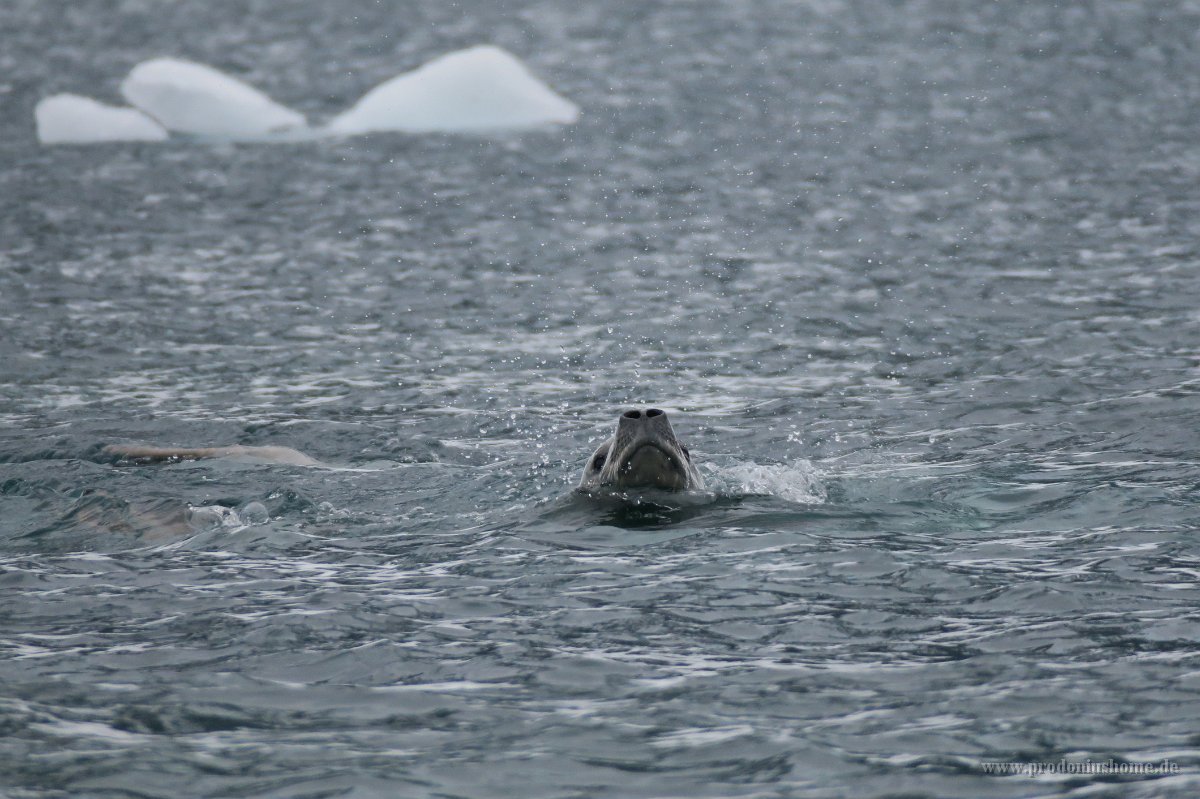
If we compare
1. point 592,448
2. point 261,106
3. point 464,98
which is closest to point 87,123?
point 261,106

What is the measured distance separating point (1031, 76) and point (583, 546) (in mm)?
27546

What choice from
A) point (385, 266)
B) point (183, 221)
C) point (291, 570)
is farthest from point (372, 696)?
point (183, 221)

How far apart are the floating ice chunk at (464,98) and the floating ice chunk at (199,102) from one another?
1.36 metres

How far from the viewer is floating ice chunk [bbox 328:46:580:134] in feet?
91.8

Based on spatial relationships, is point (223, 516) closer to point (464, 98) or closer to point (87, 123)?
point (464, 98)

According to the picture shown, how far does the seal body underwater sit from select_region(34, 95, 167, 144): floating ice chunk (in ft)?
64.4

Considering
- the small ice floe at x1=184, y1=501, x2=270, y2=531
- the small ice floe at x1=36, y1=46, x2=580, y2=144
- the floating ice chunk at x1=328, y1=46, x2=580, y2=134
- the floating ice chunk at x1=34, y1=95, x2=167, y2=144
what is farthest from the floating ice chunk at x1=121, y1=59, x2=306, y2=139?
the small ice floe at x1=184, y1=501, x2=270, y2=531

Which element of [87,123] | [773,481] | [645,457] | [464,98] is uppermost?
[464,98]

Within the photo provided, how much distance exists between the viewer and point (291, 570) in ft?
28.8

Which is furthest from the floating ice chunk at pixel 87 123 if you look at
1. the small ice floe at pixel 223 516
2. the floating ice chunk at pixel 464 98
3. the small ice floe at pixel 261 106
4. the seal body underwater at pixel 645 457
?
the seal body underwater at pixel 645 457

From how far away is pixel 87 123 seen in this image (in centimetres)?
2725

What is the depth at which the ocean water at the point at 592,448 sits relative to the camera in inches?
252

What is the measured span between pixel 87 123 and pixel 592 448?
18.0 m

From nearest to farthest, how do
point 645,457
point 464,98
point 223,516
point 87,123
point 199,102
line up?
1. point 645,457
2. point 223,516
3. point 87,123
4. point 199,102
5. point 464,98
